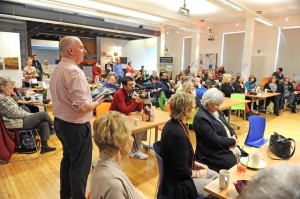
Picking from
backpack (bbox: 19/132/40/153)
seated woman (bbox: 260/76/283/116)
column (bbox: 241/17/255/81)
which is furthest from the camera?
column (bbox: 241/17/255/81)

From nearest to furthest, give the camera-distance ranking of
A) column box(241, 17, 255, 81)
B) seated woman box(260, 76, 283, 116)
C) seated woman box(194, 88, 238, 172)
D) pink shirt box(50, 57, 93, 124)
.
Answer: pink shirt box(50, 57, 93, 124)
seated woman box(194, 88, 238, 172)
seated woman box(260, 76, 283, 116)
column box(241, 17, 255, 81)

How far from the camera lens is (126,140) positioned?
1317 mm

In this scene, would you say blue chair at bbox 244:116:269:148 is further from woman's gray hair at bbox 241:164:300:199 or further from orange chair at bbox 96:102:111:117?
woman's gray hair at bbox 241:164:300:199

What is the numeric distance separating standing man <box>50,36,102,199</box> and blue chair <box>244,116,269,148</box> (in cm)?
228

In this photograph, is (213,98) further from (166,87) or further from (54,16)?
(54,16)

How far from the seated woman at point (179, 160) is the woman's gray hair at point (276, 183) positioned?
3.87ft

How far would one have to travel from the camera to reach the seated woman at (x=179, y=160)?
177 cm

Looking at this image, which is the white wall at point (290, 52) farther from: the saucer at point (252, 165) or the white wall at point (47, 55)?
the white wall at point (47, 55)

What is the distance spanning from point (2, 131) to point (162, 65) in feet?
32.1

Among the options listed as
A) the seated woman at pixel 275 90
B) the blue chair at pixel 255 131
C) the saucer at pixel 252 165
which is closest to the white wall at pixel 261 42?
the seated woman at pixel 275 90

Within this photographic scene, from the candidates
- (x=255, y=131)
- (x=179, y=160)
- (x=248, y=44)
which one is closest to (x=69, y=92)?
(x=179, y=160)

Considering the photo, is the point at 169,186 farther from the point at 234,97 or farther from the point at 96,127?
the point at 234,97

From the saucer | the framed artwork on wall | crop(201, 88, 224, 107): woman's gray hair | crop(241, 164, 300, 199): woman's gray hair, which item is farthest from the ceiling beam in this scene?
crop(241, 164, 300, 199): woman's gray hair

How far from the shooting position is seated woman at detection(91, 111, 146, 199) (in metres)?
1.10
